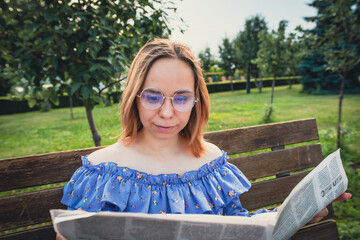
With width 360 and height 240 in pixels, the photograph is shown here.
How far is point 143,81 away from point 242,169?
3.21 feet

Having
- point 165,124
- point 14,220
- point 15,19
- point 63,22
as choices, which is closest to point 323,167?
point 165,124

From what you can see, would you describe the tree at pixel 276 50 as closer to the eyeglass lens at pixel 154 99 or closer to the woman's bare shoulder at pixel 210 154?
the woman's bare shoulder at pixel 210 154

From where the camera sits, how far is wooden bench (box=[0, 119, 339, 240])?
4.39 ft

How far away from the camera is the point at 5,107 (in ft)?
68.4

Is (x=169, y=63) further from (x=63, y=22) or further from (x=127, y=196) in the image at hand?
(x=63, y=22)

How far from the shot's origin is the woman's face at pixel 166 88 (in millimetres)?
1239

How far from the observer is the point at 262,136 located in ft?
6.02

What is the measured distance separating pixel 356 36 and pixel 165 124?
5.11 m

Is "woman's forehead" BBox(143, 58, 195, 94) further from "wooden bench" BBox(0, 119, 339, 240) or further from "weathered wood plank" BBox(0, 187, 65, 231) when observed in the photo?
"weathered wood plank" BBox(0, 187, 65, 231)

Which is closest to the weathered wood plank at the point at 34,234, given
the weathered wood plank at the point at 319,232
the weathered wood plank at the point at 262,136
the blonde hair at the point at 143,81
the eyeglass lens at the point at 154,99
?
the blonde hair at the point at 143,81

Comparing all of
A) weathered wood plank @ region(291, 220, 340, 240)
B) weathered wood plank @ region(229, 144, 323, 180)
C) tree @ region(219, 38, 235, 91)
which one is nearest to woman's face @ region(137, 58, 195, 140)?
weathered wood plank @ region(229, 144, 323, 180)

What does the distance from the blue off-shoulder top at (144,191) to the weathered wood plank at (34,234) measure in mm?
321

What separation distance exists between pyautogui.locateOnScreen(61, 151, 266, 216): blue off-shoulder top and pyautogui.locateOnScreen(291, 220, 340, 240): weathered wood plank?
635 mm

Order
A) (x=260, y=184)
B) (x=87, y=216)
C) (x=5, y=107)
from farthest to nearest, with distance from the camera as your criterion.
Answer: (x=5, y=107), (x=260, y=184), (x=87, y=216)
